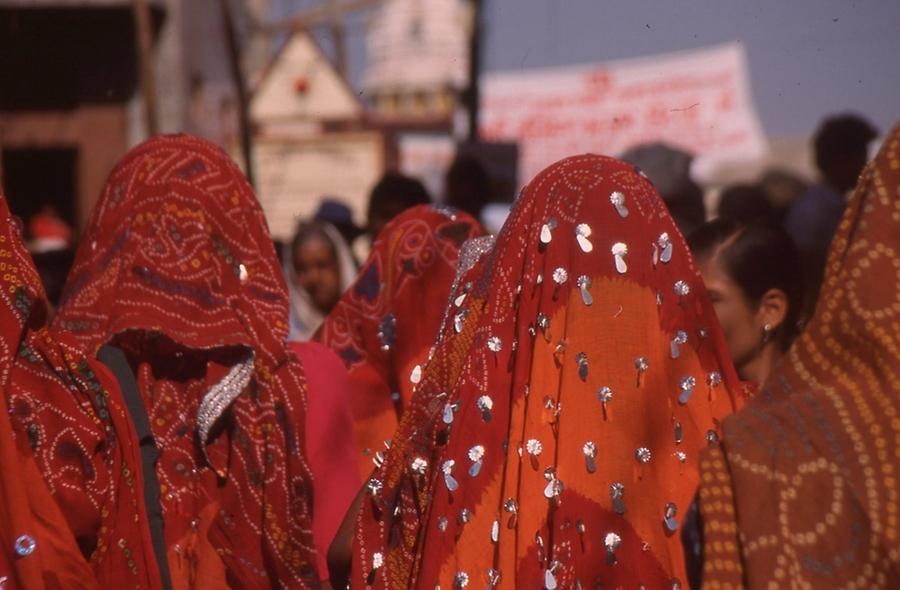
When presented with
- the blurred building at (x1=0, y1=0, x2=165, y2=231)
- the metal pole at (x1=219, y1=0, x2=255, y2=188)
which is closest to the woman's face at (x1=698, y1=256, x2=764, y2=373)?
the metal pole at (x1=219, y1=0, x2=255, y2=188)

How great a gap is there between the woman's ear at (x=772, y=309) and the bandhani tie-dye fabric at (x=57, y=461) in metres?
1.47

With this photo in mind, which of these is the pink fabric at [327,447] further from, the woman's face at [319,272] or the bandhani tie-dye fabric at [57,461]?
the woman's face at [319,272]

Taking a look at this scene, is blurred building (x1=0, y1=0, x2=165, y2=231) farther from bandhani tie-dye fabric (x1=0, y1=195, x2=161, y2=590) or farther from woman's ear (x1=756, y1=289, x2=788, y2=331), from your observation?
bandhani tie-dye fabric (x1=0, y1=195, x2=161, y2=590)

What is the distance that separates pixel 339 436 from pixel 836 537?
1.56 m

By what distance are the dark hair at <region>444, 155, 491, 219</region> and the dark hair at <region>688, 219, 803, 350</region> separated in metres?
3.33

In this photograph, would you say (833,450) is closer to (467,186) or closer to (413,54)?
(467,186)

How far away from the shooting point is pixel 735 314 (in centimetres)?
361

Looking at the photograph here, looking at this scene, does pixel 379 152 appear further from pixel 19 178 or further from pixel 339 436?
pixel 339 436

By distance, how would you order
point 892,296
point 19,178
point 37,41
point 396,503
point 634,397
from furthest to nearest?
point 19,178
point 37,41
point 396,503
point 634,397
point 892,296

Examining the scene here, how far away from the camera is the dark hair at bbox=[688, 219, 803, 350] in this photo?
3650mm

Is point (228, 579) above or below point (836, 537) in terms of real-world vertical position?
below

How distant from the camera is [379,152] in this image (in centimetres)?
1369

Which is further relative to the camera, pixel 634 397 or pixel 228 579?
pixel 228 579

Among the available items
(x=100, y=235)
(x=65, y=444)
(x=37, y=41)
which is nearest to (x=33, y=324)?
(x=65, y=444)
